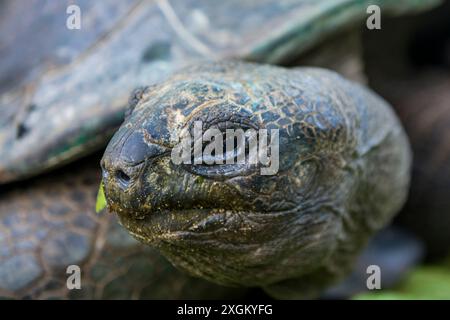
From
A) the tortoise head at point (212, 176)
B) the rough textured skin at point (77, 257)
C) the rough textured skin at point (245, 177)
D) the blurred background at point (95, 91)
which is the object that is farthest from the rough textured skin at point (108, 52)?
the tortoise head at point (212, 176)

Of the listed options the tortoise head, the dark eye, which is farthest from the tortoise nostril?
the dark eye

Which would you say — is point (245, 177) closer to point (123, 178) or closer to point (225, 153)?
point (225, 153)

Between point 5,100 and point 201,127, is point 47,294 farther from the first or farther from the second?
point 201,127

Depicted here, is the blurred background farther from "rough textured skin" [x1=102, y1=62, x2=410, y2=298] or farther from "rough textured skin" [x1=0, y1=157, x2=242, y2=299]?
"rough textured skin" [x1=102, y1=62, x2=410, y2=298]

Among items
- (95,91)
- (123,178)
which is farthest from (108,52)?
(123,178)
